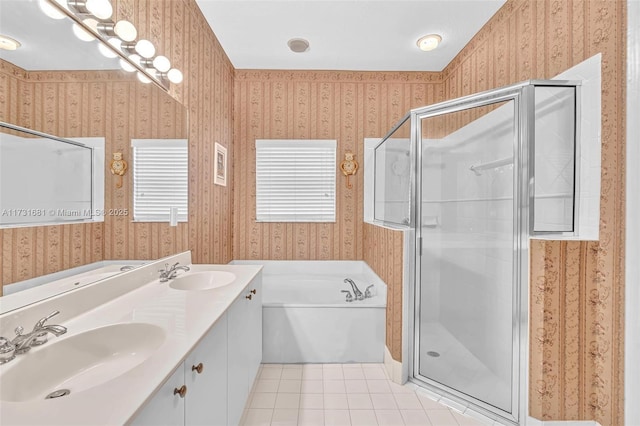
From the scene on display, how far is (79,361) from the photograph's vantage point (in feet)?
2.82

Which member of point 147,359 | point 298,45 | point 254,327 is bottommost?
point 254,327

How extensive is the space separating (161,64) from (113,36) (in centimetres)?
30

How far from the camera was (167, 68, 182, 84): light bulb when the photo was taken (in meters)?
1.70

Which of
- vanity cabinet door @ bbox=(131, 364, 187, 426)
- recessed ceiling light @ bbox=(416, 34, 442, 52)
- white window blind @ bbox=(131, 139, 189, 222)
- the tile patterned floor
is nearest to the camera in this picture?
vanity cabinet door @ bbox=(131, 364, 187, 426)

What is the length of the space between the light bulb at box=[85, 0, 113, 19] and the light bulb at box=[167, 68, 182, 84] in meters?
0.50

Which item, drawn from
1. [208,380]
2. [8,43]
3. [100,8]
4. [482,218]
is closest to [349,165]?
[482,218]

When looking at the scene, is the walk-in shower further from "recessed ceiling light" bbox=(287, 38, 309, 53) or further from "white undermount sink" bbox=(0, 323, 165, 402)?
"white undermount sink" bbox=(0, 323, 165, 402)

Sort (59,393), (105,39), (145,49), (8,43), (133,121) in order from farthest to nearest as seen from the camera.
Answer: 1. (145,49)
2. (133,121)
3. (105,39)
4. (8,43)
5. (59,393)

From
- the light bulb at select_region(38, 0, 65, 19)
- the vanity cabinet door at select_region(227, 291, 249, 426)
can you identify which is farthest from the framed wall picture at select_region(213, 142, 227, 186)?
the light bulb at select_region(38, 0, 65, 19)

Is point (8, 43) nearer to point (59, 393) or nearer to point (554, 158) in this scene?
point (59, 393)

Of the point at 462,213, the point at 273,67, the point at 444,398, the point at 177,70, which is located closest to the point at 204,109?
the point at 177,70

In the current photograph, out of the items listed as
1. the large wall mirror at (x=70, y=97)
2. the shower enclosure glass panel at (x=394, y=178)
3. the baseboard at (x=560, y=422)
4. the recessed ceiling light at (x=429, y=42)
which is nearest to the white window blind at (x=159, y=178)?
the large wall mirror at (x=70, y=97)

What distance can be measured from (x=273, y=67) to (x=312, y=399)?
2.97m

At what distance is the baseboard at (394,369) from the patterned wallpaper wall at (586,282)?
0.73 m
